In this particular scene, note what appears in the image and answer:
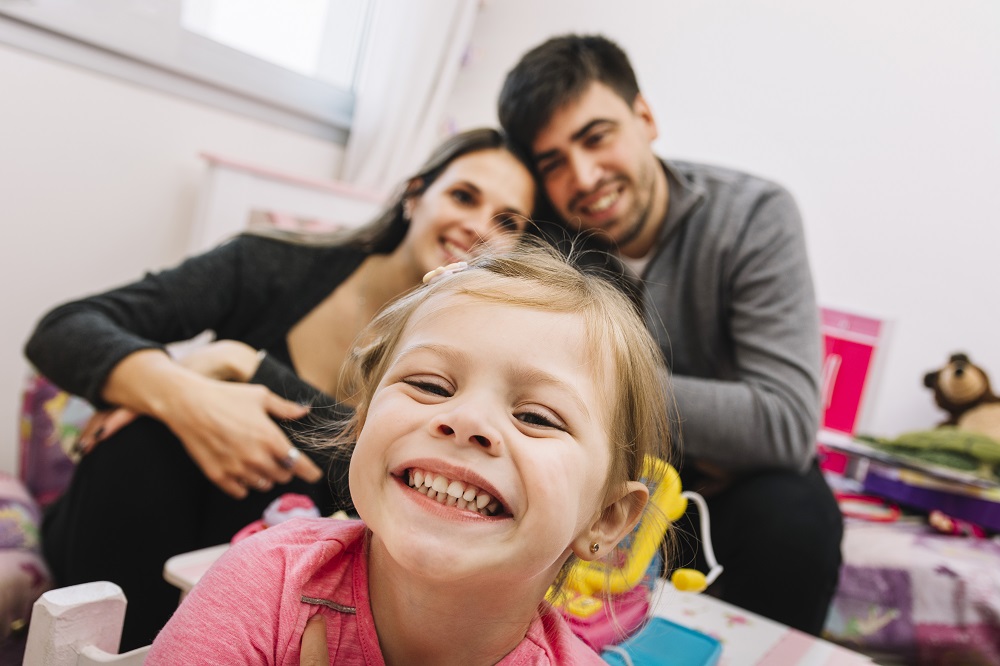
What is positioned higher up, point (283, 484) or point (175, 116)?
point (175, 116)

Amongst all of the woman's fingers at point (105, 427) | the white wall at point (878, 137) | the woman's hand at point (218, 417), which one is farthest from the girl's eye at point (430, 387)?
the white wall at point (878, 137)

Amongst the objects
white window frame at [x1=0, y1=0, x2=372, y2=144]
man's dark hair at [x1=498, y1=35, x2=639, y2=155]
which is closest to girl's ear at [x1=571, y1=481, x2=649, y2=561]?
man's dark hair at [x1=498, y1=35, x2=639, y2=155]

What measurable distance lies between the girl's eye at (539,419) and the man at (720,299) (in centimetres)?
62

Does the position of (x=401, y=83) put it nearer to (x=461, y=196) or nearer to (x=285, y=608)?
(x=461, y=196)

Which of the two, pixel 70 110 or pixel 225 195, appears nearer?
pixel 70 110

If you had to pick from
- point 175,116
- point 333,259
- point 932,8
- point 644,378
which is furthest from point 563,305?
point 932,8

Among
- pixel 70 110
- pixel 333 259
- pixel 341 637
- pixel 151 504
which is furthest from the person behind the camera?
pixel 70 110

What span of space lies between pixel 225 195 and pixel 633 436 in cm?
150

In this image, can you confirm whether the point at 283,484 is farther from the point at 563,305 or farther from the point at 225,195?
the point at 225,195

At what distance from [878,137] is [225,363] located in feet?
5.77

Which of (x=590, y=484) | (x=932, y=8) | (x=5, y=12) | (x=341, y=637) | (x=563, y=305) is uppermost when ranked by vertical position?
(x=932, y=8)

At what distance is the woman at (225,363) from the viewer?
37.4 inches

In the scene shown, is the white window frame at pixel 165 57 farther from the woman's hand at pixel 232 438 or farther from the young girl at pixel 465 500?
the young girl at pixel 465 500

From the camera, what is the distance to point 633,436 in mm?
665
